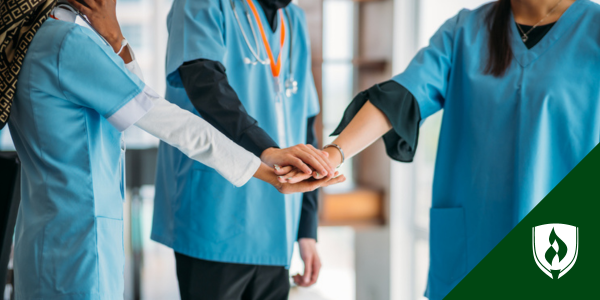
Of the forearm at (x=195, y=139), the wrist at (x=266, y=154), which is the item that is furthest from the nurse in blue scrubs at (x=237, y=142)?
the forearm at (x=195, y=139)

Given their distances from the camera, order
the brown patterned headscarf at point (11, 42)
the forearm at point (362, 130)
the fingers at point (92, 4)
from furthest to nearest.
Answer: the forearm at point (362, 130) → the fingers at point (92, 4) → the brown patterned headscarf at point (11, 42)

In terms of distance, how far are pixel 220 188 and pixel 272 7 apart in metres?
0.54

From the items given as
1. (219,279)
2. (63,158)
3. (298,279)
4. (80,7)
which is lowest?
(298,279)

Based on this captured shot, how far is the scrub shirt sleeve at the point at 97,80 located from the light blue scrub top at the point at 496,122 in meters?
0.66

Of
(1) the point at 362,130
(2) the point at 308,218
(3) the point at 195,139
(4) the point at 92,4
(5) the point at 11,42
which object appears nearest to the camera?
(5) the point at 11,42

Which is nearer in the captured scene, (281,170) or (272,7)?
(281,170)

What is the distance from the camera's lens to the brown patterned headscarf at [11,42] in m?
0.93

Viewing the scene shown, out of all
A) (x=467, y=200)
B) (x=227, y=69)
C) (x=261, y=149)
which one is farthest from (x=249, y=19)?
(x=467, y=200)

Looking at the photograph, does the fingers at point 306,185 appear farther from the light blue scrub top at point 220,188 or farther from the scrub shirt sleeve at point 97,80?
the scrub shirt sleeve at point 97,80

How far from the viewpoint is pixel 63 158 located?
958 millimetres

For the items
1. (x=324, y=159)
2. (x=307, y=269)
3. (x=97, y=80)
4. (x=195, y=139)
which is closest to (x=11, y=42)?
(x=97, y=80)

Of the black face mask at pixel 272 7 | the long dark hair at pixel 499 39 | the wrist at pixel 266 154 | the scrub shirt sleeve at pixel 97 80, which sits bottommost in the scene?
the wrist at pixel 266 154

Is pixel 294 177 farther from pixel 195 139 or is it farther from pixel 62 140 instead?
pixel 62 140

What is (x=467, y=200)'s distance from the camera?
3.96ft
